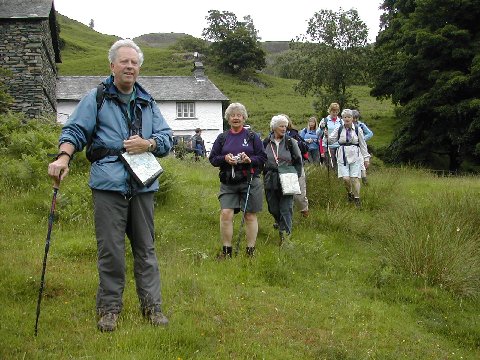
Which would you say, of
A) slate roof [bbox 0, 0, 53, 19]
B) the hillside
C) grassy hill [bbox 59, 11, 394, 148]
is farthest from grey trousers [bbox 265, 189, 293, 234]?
the hillside

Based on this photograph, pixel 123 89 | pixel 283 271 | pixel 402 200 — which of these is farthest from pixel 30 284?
pixel 402 200

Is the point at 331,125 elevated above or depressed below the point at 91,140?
below

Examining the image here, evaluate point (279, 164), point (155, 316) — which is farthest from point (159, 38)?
point (155, 316)

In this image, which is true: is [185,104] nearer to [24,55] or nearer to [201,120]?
[201,120]

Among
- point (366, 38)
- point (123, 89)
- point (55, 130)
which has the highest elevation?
point (366, 38)

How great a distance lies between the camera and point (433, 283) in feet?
22.0

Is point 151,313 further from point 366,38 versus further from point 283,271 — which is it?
point 366,38

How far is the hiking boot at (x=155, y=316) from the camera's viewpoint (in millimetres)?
4574

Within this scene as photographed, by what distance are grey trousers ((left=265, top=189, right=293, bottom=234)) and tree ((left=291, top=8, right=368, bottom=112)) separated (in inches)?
1147

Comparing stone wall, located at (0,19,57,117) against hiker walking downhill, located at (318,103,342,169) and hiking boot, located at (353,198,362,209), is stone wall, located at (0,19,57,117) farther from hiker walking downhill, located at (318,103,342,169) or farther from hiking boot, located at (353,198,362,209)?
hiking boot, located at (353,198,362,209)

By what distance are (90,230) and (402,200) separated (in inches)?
239

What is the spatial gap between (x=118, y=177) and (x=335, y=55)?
112ft

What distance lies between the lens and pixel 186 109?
1734 inches

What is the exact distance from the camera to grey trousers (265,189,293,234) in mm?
8219
